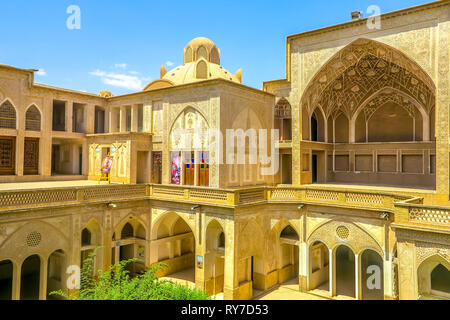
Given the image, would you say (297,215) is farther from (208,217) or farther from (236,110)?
(236,110)

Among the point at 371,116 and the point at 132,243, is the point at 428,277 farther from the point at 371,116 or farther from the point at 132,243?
the point at 371,116

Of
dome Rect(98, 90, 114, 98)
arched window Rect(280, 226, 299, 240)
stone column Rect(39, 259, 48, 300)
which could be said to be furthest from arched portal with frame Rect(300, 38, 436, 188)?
dome Rect(98, 90, 114, 98)

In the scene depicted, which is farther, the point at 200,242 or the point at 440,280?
the point at 440,280

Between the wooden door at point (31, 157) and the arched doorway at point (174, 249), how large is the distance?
8.57 metres

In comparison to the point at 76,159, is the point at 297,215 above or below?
below

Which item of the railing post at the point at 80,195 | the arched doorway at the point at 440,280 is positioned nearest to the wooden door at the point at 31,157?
the railing post at the point at 80,195

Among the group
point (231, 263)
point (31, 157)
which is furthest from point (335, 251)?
point (31, 157)

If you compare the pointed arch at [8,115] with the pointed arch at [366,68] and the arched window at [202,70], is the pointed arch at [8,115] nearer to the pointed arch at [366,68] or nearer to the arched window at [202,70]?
the arched window at [202,70]

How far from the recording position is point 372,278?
16.8 metres

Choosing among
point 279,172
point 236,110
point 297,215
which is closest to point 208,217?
point 297,215

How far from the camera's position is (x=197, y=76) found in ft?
79.7

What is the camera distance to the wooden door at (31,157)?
18531 mm

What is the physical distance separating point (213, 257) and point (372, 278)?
28.2 feet

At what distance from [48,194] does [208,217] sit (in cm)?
631
